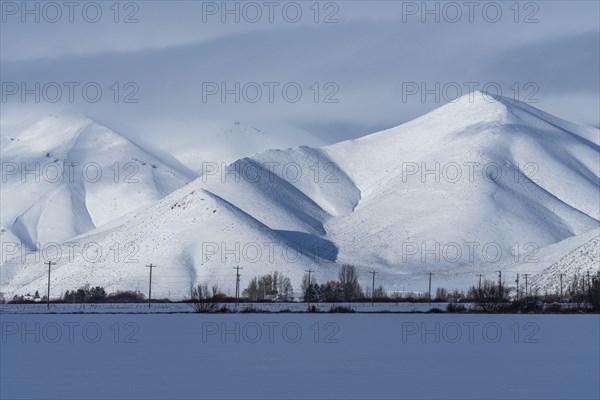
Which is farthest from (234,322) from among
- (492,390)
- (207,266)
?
(207,266)

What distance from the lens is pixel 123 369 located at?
4144cm

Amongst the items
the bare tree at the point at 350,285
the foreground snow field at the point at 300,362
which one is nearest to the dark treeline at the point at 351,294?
the bare tree at the point at 350,285

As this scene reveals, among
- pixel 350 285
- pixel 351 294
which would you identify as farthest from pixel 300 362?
pixel 350 285

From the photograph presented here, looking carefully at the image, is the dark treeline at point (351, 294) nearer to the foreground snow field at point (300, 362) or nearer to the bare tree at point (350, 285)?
the bare tree at point (350, 285)

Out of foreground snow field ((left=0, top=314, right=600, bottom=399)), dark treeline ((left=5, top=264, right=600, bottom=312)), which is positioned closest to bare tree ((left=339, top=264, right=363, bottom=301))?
dark treeline ((left=5, top=264, right=600, bottom=312))

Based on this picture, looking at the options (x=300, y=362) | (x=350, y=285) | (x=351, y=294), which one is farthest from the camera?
(x=350, y=285)

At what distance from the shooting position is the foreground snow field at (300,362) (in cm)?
3494

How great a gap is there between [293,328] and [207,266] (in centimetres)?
12755

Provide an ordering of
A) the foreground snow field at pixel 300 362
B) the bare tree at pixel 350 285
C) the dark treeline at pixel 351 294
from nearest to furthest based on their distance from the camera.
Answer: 1. the foreground snow field at pixel 300 362
2. the dark treeline at pixel 351 294
3. the bare tree at pixel 350 285

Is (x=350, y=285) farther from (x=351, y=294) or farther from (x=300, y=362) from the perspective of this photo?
(x=300, y=362)

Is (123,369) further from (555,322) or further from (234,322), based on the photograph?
(555,322)

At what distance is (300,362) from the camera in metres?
44.7

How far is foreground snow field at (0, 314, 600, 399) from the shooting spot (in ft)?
115

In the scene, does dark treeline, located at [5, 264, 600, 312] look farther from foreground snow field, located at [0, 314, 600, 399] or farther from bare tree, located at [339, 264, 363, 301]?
foreground snow field, located at [0, 314, 600, 399]
